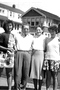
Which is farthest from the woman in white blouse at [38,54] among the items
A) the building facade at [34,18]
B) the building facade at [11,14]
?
the building facade at [34,18]

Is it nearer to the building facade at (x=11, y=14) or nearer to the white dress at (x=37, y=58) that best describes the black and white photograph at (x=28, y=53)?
the white dress at (x=37, y=58)

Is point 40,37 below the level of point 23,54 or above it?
above

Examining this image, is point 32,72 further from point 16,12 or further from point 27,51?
point 16,12

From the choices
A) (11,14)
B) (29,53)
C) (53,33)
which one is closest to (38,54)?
(29,53)

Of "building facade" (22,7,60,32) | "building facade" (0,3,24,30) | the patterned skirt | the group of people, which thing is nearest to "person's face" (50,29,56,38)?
the group of people

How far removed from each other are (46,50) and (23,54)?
0.56 m

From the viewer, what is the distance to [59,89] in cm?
674

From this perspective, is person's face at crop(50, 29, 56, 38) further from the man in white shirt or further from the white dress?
the man in white shirt

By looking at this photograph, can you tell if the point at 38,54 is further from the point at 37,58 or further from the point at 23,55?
the point at 23,55

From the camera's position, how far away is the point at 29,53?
578cm

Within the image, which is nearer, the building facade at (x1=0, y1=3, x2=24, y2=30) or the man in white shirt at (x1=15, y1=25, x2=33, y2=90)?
the man in white shirt at (x1=15, y1=25, x2=33, y2=90)

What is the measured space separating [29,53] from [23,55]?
0.54 feet

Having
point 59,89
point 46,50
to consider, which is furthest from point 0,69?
point 59,89

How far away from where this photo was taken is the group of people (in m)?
Result: 5.61
